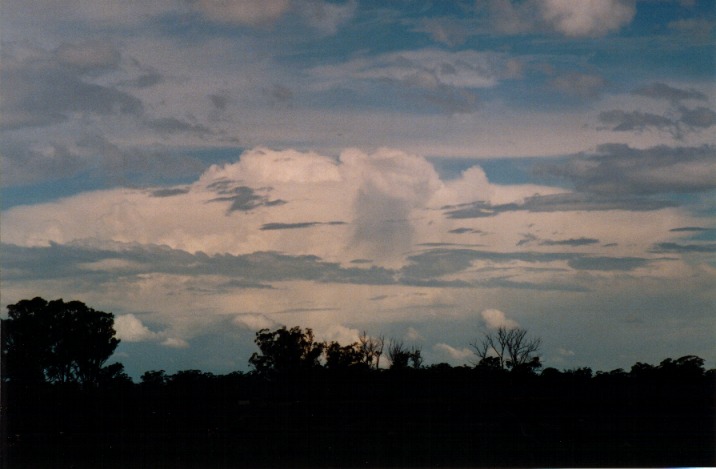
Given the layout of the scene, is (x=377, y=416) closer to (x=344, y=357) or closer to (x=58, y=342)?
(x=344, y=357)

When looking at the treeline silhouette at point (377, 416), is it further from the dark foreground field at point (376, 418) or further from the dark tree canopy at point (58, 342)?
the dark tree canopy at point (58, 342)

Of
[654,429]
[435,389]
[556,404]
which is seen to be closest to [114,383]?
[435,389]

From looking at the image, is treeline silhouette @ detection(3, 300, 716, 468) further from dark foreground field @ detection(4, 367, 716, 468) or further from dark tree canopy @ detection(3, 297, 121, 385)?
dark tree canopy @ detection(3, 297, 121, 385)


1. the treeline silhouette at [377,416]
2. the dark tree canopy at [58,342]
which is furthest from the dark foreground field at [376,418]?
the dark tree canopy at [58,342]

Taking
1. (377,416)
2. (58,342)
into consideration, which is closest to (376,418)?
(377,416)

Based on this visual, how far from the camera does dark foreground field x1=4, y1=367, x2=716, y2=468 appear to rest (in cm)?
1709

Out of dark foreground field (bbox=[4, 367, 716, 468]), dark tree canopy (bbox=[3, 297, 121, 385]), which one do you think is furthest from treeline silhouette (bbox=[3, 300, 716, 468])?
dark tree canopy (bbox=[3, 297, 121, 385])

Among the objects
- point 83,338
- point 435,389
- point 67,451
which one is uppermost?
point 83,338

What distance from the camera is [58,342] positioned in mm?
20547

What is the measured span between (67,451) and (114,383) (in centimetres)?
186

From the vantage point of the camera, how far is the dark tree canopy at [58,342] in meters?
19.7

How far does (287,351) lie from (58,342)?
5.67 m

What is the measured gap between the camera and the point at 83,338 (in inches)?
824

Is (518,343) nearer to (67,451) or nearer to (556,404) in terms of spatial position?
(556,404)
